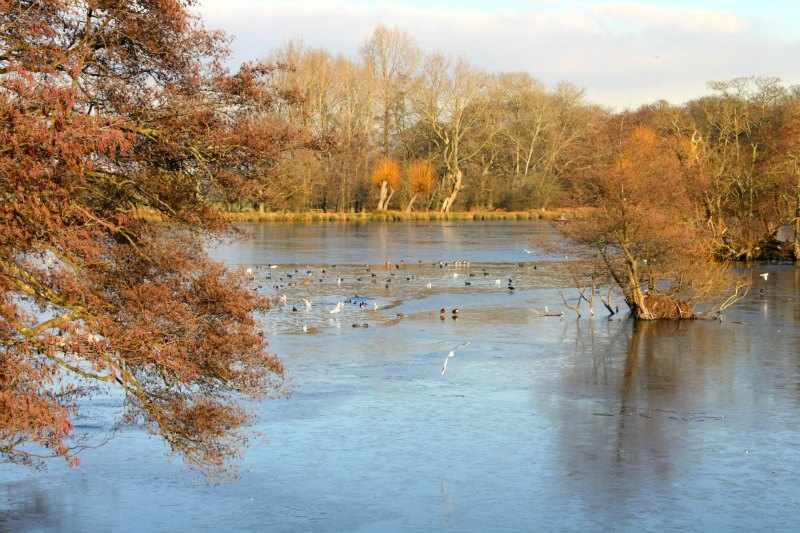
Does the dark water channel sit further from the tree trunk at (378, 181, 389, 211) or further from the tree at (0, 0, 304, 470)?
the tree trunk at (378, 181, 389, 211)

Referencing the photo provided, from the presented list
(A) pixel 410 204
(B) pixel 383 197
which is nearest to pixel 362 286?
(B) pixel 383 197

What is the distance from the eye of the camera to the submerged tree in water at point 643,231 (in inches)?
1008

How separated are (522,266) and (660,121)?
1100 cm

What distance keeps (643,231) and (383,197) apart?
2366 inches

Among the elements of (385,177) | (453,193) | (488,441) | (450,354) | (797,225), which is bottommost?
(488,441)

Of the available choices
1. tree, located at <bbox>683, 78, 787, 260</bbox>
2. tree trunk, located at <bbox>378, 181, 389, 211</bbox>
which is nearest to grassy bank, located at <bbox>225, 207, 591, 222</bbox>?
tree trunk, located at <bbox>378, 181, 389, 211</bbox>

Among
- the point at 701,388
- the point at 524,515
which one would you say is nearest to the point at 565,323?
the point at 701,388

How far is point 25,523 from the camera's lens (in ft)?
38.9

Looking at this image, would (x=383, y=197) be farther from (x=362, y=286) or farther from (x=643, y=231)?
(x=643, y=231)

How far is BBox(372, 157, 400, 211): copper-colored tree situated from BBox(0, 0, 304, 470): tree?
232ft

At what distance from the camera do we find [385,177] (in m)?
83.2

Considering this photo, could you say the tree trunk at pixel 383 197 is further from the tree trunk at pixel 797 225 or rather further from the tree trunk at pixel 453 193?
the tree trunk at pixel 797 225

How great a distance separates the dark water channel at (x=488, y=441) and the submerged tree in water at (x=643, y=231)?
104 centimetres

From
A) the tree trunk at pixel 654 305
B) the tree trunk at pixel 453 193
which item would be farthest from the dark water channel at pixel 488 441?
the tree trunk at pixel 453 193
